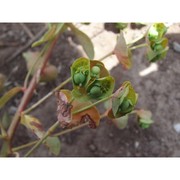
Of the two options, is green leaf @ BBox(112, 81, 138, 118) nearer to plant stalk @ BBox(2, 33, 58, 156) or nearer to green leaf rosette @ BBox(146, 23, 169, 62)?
green leaf rosette @ BBox(146, 23, 169, 62)

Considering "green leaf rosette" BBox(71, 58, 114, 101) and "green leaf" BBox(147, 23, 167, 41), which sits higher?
"green leaf rosette" BBox(71, 58, 114, 101)

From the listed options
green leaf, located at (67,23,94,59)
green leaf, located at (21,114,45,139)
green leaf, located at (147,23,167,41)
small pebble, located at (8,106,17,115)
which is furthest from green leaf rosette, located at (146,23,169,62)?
small pebble, located at (8,106,17,115)

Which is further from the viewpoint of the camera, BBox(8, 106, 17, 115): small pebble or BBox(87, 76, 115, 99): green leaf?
BBox(8, 106, 17, 115): small pebble

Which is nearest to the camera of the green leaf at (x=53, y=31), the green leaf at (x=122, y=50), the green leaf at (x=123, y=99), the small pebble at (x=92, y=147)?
the green leaf at (x=123, y=99)

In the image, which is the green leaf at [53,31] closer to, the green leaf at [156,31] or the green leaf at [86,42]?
the green leaf at [86,42]

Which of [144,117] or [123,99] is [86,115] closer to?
[123,99]

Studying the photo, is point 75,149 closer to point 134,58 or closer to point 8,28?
point 134,58

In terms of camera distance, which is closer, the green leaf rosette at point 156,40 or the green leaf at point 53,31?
the green leaf rosette at point 156,40

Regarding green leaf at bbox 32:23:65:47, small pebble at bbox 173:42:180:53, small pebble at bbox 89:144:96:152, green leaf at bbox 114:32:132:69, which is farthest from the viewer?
small pebble at bbox 173:42:180:53

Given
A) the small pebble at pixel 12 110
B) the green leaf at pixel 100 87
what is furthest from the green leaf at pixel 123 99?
the small pebble at pixel 12 110
